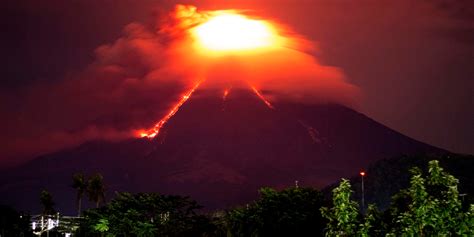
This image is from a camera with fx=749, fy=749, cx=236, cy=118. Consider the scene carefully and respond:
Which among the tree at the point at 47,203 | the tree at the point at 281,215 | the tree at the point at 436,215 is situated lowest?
the tree at the point at 436,215

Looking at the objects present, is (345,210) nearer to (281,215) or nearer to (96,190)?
(281,215)

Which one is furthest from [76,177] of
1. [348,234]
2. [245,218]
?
[348,234]

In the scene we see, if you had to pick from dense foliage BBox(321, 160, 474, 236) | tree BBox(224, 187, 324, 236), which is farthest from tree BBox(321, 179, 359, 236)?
tree BBox(224, 187, 324, 236)

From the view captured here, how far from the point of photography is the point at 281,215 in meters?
64.9

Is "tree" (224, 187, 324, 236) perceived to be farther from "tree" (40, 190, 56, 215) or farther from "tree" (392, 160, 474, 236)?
"tree" (40, 190, 56, 215)

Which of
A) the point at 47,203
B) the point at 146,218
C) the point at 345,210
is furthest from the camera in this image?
the point at 47,203

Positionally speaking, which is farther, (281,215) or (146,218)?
(146,218)

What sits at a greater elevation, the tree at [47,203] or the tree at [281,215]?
the tree at [47,203]

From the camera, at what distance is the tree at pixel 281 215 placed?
205 ft

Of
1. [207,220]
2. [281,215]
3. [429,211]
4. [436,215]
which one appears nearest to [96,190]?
[207,220]

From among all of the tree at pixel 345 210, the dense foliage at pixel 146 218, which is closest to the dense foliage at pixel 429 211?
the tree at pixel 345 210

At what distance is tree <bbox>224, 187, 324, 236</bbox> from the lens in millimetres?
62562

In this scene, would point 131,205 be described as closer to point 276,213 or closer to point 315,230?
point 276,213

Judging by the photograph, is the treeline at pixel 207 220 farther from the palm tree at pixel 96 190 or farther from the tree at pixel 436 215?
the palm tree at pixel 96 190
